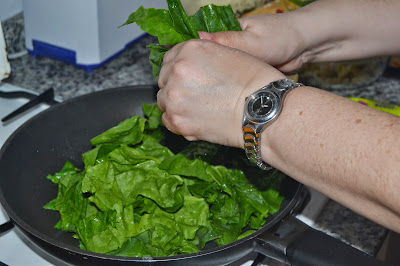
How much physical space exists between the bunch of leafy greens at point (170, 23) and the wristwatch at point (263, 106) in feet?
0.71

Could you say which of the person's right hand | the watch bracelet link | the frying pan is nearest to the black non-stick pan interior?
the frying pan

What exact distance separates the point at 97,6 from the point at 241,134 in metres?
0.67

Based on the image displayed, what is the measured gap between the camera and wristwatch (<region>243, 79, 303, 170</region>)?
703 mm

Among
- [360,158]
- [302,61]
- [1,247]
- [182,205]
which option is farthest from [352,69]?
[1,247]

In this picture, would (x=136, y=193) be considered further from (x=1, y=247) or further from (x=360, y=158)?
(x=360, y=158)

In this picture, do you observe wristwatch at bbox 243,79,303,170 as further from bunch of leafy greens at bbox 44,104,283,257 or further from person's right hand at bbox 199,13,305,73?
bunch of leafy greens at bbox 44,104,283,257

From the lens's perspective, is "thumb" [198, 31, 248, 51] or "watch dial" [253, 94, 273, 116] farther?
"thumb" [198, 31, 248, 51]

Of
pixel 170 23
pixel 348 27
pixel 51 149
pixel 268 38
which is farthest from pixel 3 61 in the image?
pixel 348 27

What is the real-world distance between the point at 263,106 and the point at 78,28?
754mm

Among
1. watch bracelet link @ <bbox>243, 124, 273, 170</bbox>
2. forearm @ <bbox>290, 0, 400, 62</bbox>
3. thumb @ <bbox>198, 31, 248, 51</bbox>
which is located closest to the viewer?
watch bracelet link @ <bbox>243, 124, 273, 170</bbox>

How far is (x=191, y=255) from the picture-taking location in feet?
2.53

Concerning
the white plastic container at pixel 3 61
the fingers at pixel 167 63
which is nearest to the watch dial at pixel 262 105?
the fingers at pixel 167 63

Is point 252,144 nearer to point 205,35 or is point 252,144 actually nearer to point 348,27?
point 205,35

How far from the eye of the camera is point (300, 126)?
690 millimetres
